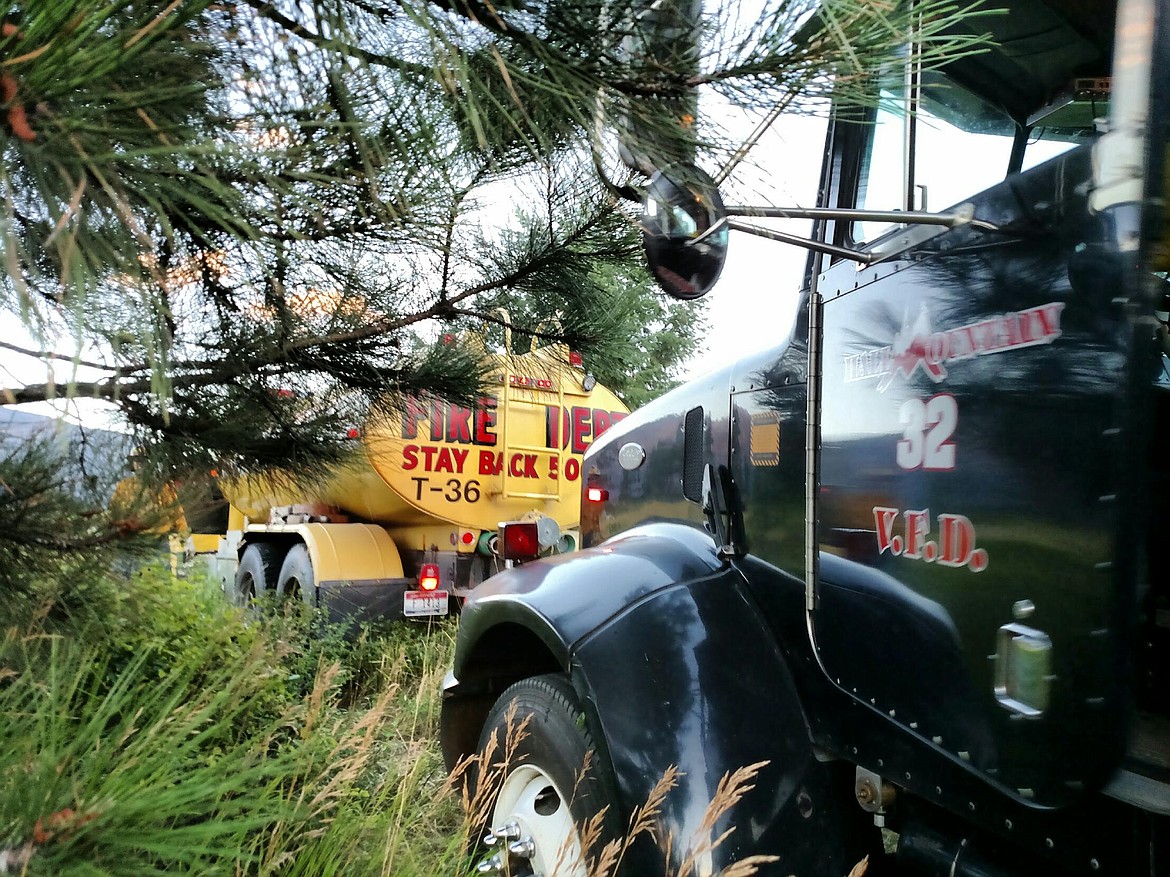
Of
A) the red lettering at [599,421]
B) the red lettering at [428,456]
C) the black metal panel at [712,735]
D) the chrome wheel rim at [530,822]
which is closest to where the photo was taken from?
the black metal panel at [712,735]

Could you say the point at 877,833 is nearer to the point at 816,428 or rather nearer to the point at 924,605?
the point at 924,605

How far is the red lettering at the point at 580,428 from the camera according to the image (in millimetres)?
6594

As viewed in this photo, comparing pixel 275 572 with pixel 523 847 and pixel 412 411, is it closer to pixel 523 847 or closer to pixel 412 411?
pixel 412 411

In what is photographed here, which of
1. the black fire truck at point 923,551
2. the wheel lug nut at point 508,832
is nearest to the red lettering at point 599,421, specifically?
the black fire truck at point 923,551

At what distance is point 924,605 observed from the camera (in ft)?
5.27

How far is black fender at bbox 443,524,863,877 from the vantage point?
188 cm

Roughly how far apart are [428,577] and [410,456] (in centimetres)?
92

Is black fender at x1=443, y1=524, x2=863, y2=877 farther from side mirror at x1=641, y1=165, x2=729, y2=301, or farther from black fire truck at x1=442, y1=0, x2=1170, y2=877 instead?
side mirror at x1=641, y1=165, x2=729, y2=301

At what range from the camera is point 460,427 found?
5.99m

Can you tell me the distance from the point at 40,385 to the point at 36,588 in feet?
2.15

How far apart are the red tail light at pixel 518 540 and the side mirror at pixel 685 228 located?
6.92 feet

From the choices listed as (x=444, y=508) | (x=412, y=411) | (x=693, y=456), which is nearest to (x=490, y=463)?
(x=444, y=508)

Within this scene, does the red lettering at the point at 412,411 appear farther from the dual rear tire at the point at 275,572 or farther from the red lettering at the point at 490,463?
the dual rear tire at the point at 275,572

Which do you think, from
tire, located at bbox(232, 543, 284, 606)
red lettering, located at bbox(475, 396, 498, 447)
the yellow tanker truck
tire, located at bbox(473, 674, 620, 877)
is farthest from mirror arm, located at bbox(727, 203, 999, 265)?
tire, located at bbox(232, 543, 284, 606)
